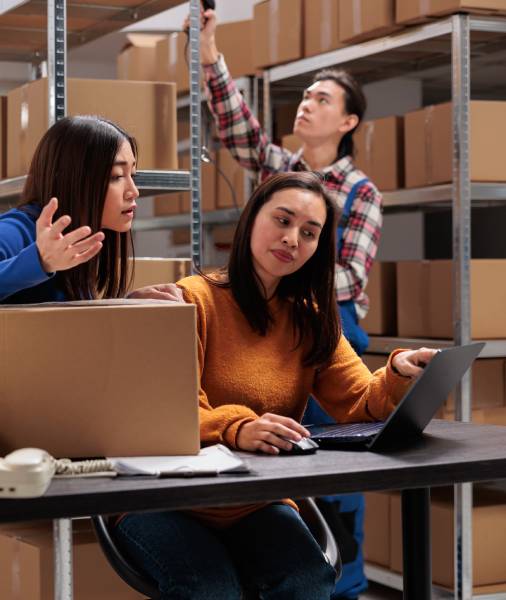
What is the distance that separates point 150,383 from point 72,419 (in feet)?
0.40

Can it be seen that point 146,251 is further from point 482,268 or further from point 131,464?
point 131,464

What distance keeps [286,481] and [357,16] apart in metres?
2.60

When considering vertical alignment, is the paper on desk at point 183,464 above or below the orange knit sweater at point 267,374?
below

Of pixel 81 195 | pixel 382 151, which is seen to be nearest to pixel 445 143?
pixel 382 151

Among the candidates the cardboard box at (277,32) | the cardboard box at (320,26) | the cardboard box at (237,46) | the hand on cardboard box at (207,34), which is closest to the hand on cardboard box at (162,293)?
the hand on cardboard box at (207,34)

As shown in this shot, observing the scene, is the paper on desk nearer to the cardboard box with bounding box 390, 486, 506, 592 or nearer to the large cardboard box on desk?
the large cardboard box on desk

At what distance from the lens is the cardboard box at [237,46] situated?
174 inches

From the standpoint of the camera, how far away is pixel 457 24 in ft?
11.1

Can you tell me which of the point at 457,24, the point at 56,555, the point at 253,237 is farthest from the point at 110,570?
the point at 457,24

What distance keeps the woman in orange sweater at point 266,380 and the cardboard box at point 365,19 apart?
160 centimetres

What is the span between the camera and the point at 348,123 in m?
3.57

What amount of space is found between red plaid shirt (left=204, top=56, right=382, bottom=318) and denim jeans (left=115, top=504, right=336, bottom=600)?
4.69ft

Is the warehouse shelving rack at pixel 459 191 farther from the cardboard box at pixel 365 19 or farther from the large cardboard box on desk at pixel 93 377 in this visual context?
the large cardboard box on desk at pixel 93 377

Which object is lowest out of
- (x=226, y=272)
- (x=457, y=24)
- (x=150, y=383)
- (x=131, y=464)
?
(x=131, y=464)
